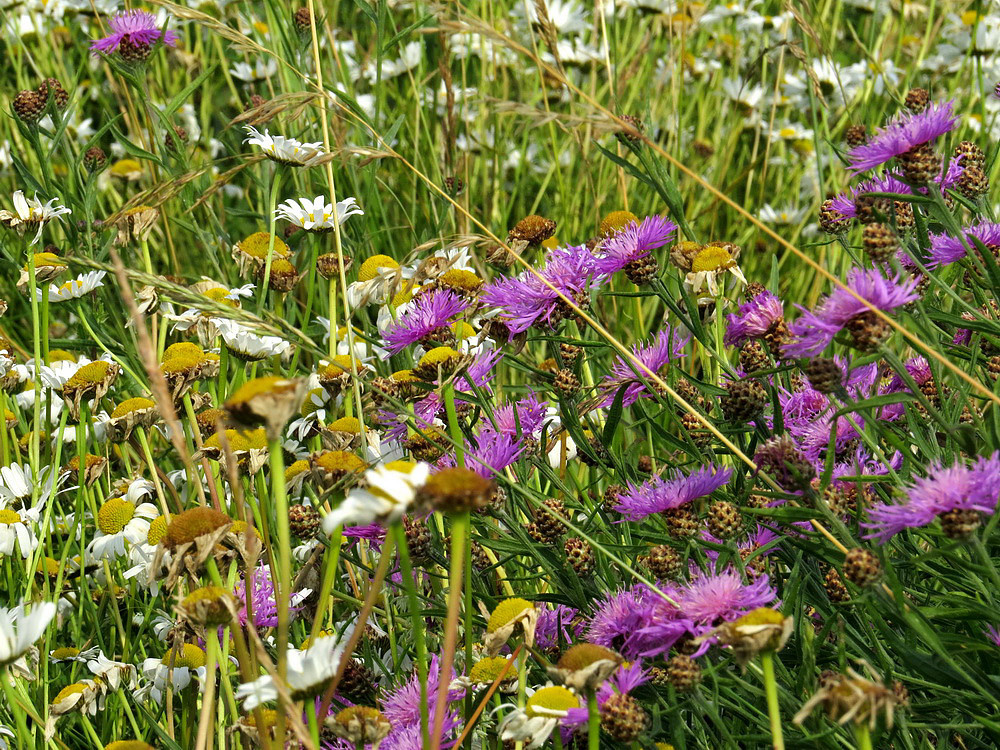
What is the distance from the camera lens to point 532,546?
105 centimetres

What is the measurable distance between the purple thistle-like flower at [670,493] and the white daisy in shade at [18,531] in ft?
2.38

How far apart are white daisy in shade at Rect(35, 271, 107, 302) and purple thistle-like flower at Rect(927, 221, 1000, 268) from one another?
1.13 meters

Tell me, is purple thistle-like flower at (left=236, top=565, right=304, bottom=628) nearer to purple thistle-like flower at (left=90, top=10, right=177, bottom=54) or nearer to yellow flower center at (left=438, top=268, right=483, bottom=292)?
yellow flower center at (left=438, top=268, right=483, bottom=292)

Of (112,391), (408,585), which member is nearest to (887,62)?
(112,391)

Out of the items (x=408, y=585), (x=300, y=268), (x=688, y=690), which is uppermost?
(x=408, y=585)

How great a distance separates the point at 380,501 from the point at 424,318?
616 mm

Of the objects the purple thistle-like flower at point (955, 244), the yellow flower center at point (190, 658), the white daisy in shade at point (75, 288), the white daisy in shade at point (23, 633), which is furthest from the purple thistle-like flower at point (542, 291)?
the white daisy in shade at point (75, 288)

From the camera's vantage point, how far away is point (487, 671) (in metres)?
0.91

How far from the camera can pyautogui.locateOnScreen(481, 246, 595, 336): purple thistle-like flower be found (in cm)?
117

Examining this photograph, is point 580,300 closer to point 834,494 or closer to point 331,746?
point 834,494

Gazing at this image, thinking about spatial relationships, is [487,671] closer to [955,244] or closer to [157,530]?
[157,530]

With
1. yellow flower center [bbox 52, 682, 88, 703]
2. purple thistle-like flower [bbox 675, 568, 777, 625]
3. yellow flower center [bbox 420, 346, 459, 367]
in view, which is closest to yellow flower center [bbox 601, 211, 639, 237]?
yellow flower center [bbox 420, 346, 459, 367]

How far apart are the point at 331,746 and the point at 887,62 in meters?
2.44

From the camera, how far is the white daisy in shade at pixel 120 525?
1.38m
